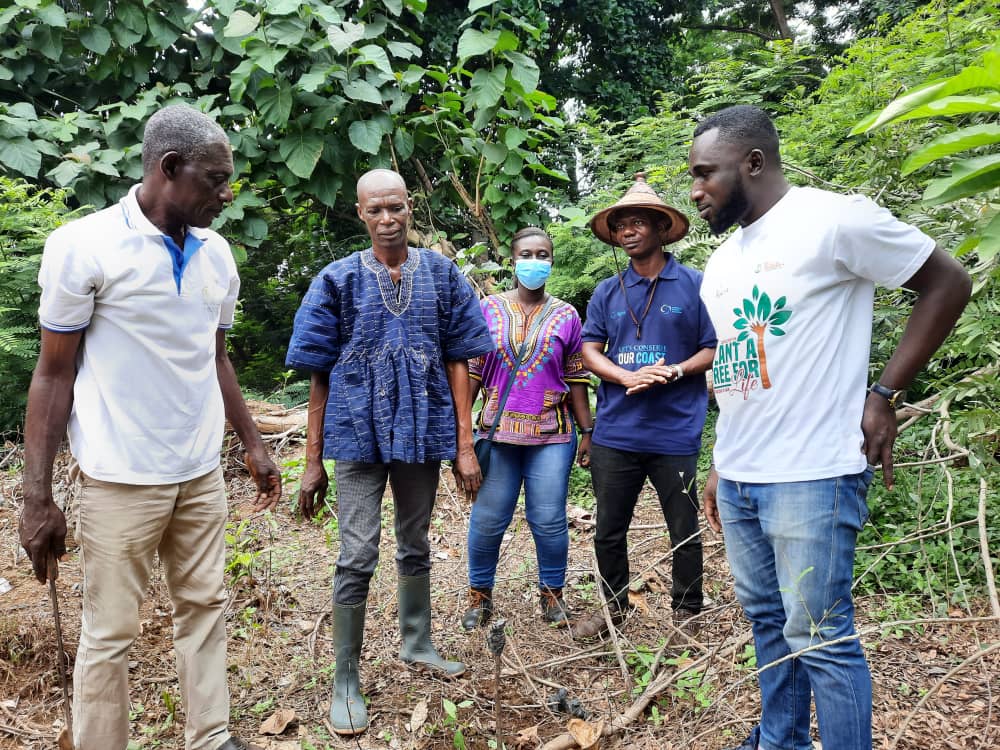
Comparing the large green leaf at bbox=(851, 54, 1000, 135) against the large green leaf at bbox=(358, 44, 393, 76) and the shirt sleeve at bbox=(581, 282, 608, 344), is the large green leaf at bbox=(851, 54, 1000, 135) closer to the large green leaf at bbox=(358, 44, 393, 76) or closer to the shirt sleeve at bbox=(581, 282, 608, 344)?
the shirt sleeve at bbox=(581, 282, 608, 344)

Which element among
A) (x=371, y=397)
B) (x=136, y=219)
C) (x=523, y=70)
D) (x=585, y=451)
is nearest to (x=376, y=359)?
(x=371, y=397)

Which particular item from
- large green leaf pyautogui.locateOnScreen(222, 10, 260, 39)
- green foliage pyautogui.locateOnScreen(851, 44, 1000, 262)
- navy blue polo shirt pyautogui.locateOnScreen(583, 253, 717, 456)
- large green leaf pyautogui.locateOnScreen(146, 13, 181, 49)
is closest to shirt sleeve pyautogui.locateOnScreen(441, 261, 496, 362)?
navy blue polo shirt pyautogui.locateOnScreen(583, 253, 717, 456)

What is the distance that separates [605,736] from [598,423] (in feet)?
4.43

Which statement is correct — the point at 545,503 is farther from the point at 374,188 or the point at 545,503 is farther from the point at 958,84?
the point at 958,84

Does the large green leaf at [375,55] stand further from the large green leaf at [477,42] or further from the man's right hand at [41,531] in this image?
the man's right hand at [41,531]

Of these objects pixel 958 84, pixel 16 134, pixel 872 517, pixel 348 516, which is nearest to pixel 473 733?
pixel 348 516

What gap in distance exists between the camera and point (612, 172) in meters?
8.01

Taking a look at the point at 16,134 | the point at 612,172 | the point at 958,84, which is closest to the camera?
the point at 958,84

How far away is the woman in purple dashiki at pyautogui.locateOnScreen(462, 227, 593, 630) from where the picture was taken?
11.5 feet

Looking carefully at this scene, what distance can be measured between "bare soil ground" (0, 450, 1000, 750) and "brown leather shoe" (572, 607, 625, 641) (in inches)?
2.1

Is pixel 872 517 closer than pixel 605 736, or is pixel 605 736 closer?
pixel 605 736

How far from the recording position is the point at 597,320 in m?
3.49

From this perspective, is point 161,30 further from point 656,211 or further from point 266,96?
point 656,211

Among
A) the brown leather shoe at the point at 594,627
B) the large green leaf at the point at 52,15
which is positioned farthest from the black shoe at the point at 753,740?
the large green leaf at the point at 52,15
